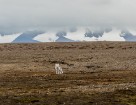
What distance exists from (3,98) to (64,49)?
7406 cm

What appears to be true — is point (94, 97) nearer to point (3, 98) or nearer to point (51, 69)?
point (3, 98)

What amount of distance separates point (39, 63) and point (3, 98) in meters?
41.4

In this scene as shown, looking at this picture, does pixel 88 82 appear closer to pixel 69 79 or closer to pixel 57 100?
pixel 69 79

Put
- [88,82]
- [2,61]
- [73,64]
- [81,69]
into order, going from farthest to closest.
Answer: [2,61] → [73,64] → [81,69] → [88,82]

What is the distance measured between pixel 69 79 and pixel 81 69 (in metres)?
15.2

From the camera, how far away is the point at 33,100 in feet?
119

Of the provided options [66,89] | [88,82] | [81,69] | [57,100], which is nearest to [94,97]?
[57,100]

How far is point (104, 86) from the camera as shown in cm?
4547

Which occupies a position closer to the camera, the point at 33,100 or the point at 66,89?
the point at 33,100

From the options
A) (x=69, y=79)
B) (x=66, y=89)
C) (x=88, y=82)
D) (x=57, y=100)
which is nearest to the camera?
(x=57, y=100)

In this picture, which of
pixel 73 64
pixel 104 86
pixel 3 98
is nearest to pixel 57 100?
pixel 3 98

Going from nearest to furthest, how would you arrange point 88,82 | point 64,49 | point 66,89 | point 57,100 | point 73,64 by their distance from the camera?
point 57,100 → point 66,89 → point 88,82 → point 73,64 → point 64,49

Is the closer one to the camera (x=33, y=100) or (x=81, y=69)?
(x=33, y=100)

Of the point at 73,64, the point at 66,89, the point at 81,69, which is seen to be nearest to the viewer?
the point at 66,89
